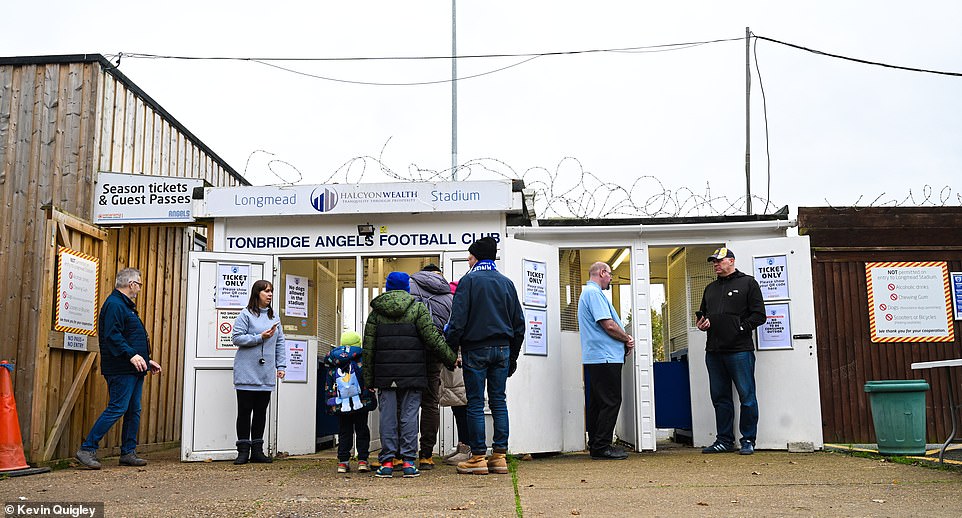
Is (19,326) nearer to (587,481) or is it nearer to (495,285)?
(495,285)

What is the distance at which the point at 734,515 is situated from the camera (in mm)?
4977

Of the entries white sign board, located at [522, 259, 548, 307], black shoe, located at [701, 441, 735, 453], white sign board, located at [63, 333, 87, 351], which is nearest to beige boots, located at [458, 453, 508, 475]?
white sign board, located at [522, 259, 548, 307]

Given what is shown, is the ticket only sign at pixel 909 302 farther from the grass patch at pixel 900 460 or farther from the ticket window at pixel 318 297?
the ticket window at pixel 318 297

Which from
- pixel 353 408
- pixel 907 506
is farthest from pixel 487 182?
pixel 907 506

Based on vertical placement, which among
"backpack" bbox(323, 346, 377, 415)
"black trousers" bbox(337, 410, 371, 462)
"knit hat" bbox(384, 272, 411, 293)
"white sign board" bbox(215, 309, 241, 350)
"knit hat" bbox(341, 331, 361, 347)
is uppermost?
"knit hat" bbox(384, 272, 411, 293)

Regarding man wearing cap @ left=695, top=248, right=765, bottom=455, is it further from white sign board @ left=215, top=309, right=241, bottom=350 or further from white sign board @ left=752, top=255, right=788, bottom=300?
white sign board @ left=215, top=309, right=241, bottom=350

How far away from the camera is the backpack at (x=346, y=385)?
726cm

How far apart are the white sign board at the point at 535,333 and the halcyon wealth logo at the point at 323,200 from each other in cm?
238

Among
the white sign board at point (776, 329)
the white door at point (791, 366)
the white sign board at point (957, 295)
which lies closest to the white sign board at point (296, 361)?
the white door at point (791, 366)

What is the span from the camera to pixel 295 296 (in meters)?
10.3

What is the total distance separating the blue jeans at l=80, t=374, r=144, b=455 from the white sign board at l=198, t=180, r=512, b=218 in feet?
6.67

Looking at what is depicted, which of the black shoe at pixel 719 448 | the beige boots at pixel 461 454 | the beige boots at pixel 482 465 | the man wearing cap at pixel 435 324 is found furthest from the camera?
the black shoe at pixel 719 448

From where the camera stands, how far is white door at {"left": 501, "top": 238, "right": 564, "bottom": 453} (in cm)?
873

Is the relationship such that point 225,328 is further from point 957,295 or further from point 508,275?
point 957,295
